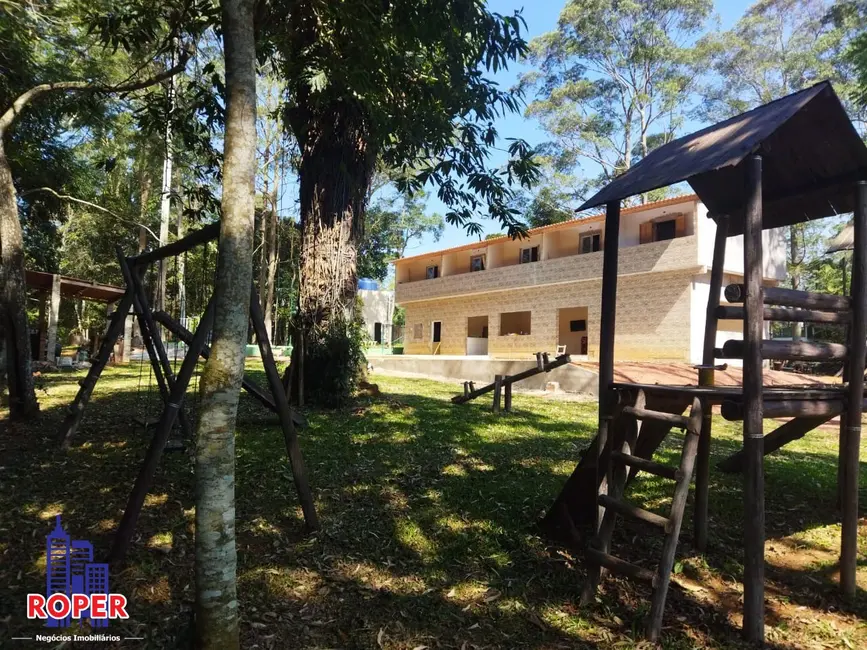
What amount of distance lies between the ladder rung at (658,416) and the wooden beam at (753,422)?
33 cm

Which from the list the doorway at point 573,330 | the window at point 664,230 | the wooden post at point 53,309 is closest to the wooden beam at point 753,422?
the window at point 664,230

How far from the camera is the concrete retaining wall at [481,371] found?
48.9 ft

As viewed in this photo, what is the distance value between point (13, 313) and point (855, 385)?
9.78 meters

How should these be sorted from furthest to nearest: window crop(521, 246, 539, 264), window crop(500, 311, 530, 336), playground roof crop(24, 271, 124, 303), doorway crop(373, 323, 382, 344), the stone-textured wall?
doorway crop(373, 323, 382, 344)
window crop(500, 311, 530, 336)
window crop(521, 246, 539, 264)
the stone-textured wall
playground roof crop(24, 271, 124, 303)

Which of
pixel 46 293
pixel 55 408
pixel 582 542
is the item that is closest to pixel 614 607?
pixel 582 542

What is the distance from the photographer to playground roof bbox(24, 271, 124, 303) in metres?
17.2

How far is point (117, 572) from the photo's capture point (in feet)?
11.2

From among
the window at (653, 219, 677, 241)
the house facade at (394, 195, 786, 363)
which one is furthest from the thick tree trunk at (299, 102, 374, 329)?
the window at (653, 219, 677, 241)

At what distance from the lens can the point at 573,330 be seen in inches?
967

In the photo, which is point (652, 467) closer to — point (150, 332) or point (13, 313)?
point (150, 332)

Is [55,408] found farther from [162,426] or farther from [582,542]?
[582,542]

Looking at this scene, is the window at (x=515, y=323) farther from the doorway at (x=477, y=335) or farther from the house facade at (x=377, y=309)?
the house facade at (x=377, y=309)

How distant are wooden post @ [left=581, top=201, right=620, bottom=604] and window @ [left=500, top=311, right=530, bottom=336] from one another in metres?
24.8

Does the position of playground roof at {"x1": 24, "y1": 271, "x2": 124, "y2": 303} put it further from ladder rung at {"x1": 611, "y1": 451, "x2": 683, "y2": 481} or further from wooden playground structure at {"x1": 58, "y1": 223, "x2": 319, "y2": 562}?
ladder rung at {"x1": 611, "y1": 451, "x2": 683, "y2": 481}
